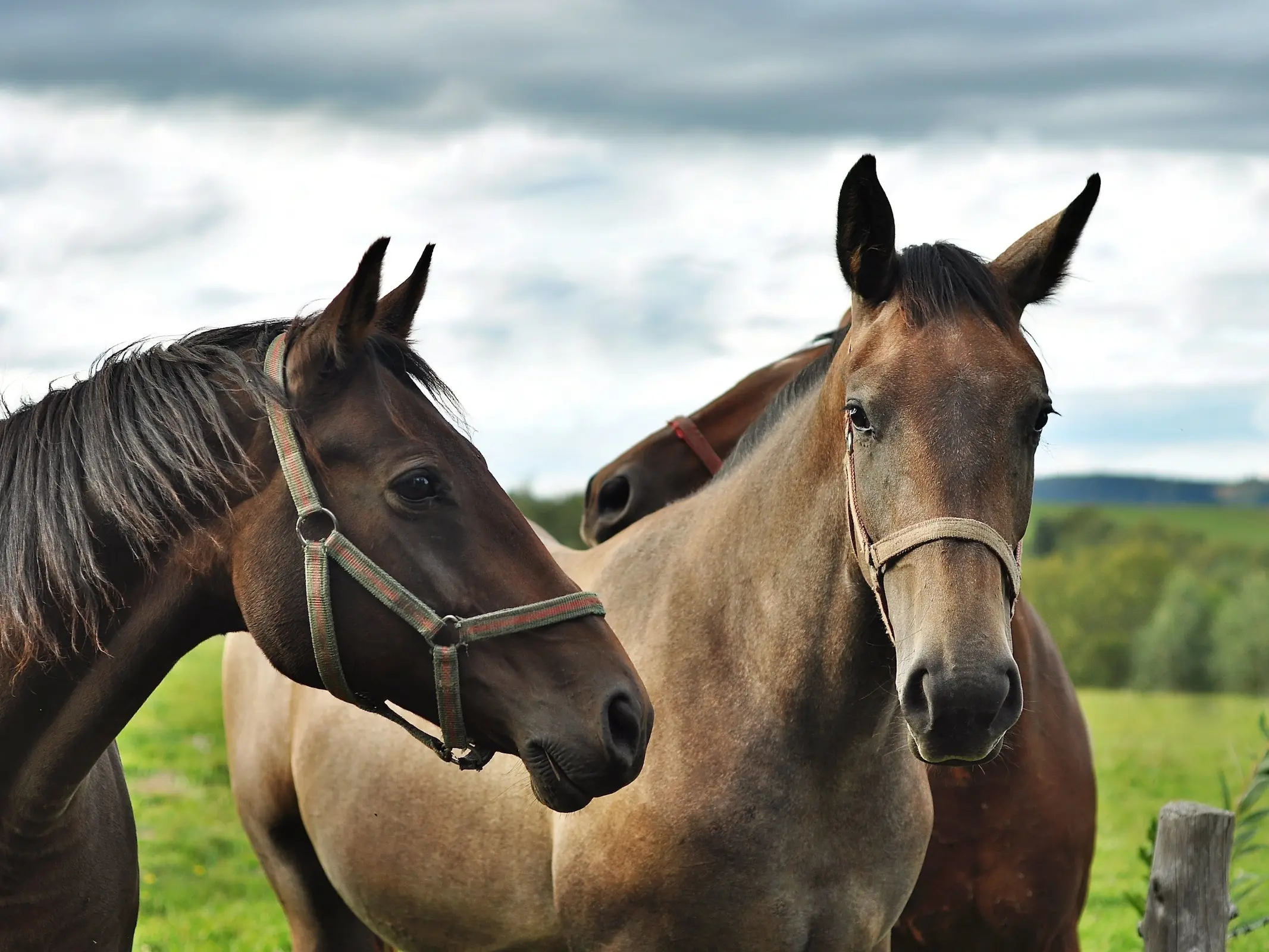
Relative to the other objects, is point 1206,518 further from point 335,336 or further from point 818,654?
point 335,336

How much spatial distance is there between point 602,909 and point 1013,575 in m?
1.37

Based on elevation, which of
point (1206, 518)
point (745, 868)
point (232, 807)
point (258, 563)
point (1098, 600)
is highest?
point (1206, 518)

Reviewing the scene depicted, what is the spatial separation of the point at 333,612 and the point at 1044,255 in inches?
75.1

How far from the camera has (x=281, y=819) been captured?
5.07 meters

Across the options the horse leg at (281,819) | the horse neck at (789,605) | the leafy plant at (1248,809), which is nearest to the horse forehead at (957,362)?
the horse neck at (789,605)

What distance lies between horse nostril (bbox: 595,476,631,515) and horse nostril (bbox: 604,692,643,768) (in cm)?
227

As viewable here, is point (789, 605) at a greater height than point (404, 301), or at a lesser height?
lesser

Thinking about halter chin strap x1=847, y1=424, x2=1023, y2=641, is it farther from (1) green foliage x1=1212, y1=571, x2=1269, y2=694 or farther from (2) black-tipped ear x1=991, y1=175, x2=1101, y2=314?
(1) green foliage x1=1212, y1=571, x2=1269, y2=694

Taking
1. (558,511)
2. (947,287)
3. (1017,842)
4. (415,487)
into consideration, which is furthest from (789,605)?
(558,511)

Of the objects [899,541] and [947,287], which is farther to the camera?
[947,287]

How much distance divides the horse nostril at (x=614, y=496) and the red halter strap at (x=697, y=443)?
0.91 feet

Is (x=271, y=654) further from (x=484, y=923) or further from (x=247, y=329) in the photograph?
(x=484, y=923)

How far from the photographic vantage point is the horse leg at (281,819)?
4996 mm

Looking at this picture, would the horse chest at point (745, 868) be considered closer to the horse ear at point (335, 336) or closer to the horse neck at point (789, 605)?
the horse neck at point (789, 605)
